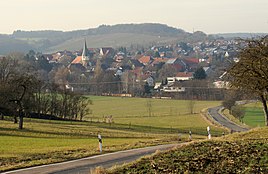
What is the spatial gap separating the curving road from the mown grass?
1794 inches

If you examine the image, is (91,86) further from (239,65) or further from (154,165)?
(154,165)

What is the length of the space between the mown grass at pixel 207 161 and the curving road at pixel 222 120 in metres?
45.6

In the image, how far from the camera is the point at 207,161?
12.6 metres

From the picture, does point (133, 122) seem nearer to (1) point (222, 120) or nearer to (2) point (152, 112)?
(1) point (222, 120)

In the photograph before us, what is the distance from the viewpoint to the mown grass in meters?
11.6

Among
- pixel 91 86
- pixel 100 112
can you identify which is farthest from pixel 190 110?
pixel 91 86

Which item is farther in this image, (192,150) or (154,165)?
(192,150)

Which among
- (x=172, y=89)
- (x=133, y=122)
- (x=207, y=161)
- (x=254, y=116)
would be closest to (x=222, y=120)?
(x=254, y=116)

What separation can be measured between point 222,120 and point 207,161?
2412 inches

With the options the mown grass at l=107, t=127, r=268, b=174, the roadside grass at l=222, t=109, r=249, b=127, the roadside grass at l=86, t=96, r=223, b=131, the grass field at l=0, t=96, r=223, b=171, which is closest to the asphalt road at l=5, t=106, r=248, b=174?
the mown grass at l=107, t=127, r=268, b=174

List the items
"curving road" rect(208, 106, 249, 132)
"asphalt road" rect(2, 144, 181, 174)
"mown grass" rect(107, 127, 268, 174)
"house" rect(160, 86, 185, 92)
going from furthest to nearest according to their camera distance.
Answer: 1. "house" rect(160, 86, 185, 92)
2. "curving road" rect(208, 106, 249, 132)
3. "asphalt road" rect(2, 144, 181, 174)
4. "mown grass" rect(107, 127, 268, 174)

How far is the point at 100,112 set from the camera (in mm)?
85750

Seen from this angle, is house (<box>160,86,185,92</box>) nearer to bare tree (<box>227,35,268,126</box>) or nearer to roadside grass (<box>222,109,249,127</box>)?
roadside grass (<box>222,109,249,127</box>)

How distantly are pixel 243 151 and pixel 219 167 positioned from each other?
2.50 meters
